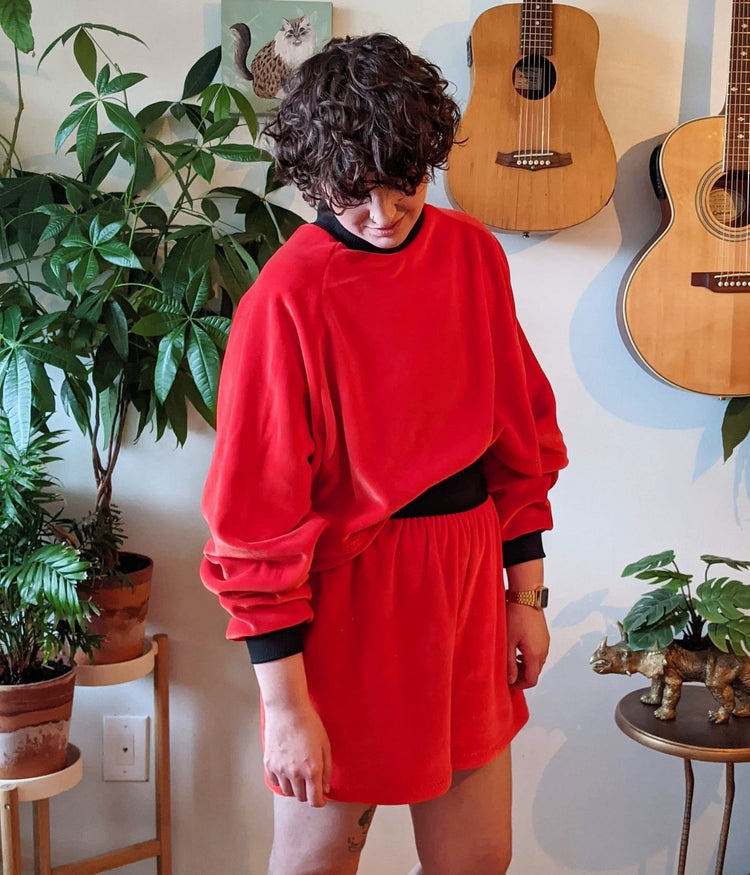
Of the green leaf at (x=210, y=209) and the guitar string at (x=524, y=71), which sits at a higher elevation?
the guitar string at (x=524, y=71)

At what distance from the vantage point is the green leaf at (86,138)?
1.35 meters

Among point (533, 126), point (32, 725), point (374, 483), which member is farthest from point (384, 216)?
point (32, 725)

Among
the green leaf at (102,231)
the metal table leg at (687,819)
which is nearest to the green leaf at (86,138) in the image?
the green leaf at (102,231)

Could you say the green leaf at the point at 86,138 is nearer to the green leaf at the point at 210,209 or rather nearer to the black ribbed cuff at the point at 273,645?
the green leaf at the point at 210,209

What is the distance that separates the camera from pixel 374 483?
3.08ft

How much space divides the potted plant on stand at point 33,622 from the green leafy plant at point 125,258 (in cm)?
11

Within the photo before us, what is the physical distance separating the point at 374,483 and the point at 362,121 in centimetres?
35

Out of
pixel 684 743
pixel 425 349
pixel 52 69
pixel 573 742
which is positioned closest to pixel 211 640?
pixel 573 742

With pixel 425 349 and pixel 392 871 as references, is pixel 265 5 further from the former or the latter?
pixel 392 871

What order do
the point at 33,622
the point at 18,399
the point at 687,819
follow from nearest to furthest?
the point at 18,399
the point at 33,622
the point at 687,819

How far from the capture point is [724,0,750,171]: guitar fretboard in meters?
1.54

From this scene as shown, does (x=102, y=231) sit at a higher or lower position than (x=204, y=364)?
higher

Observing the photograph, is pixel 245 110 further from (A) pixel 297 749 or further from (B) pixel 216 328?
(A) pixel 297 749

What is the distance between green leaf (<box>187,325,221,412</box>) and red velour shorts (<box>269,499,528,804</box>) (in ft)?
1.32
